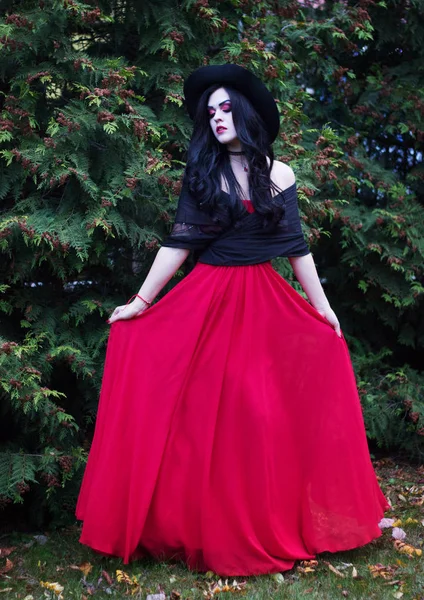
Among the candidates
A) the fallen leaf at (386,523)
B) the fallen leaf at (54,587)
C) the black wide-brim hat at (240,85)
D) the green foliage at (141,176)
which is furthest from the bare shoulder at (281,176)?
the fallen leaf at (54,587)

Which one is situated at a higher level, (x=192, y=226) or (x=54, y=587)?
(x=192, y=226)

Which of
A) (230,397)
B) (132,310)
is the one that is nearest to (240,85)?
(132,310)

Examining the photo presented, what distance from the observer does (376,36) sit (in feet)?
17.5

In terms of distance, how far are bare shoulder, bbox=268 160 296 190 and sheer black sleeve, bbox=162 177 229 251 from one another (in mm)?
313

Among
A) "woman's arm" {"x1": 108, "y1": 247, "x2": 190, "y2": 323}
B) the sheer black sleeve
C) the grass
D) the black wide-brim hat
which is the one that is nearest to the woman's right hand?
"woman's arm" {"x1": 108, "y1": 247, "x2": 190, "y2": 323}

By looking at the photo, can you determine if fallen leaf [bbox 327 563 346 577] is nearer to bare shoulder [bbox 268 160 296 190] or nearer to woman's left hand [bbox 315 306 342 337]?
woman's left hand [bbox 315 306 342 337]

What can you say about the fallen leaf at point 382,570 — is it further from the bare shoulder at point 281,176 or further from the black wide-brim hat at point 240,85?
the black wide-brim hat at point 240,85

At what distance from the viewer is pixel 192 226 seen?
3.29 metres

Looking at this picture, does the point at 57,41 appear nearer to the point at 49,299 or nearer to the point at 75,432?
the point at 49,299

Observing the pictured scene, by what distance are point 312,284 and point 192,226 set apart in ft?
2.14

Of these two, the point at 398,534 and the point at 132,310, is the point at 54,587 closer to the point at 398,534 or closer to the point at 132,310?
the point at 132,310

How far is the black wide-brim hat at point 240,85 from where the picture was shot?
3.26 meters

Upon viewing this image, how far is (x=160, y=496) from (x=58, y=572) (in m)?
0.75

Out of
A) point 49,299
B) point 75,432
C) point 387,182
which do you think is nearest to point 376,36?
point 387,182
